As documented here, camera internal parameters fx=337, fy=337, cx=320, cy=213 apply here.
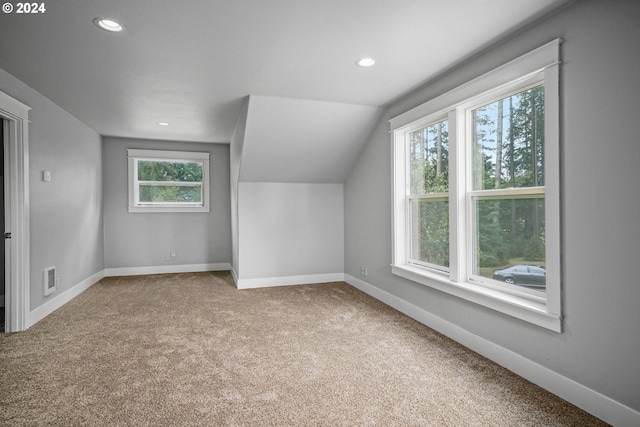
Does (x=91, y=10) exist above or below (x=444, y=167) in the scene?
above

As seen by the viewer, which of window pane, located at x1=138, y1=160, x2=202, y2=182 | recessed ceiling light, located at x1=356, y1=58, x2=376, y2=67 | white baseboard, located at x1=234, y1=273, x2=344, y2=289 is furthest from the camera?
window pane, located at x1=138, y1=160, x2=202, y2=182

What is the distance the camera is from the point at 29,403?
199 cm

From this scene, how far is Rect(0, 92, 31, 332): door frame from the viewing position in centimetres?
316

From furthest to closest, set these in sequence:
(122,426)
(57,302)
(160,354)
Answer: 1. (57,302)
2. (160,354)
3. (122,426)

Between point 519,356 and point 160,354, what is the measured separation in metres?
2.66

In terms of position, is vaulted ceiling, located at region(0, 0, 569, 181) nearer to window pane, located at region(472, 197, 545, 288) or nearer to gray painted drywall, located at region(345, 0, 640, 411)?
gray painted drywall, located at region(345, 0, 640, 411)

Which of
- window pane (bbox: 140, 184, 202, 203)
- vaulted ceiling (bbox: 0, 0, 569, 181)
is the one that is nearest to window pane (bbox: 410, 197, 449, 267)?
vaulted ceiling (bbox: 0, 0, 569, 181)

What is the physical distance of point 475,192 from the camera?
110 inches

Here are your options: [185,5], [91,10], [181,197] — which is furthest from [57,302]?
[185,5]

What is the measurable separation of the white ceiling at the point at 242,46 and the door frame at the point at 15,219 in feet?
1.67

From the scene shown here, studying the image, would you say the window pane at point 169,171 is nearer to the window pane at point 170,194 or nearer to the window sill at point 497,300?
the window pane at point 170,194

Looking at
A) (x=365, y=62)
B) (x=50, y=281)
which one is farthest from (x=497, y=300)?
(x=50, y=281)

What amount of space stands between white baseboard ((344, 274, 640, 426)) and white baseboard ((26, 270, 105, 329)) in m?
3.83

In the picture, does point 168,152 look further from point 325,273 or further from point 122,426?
point 122,426
